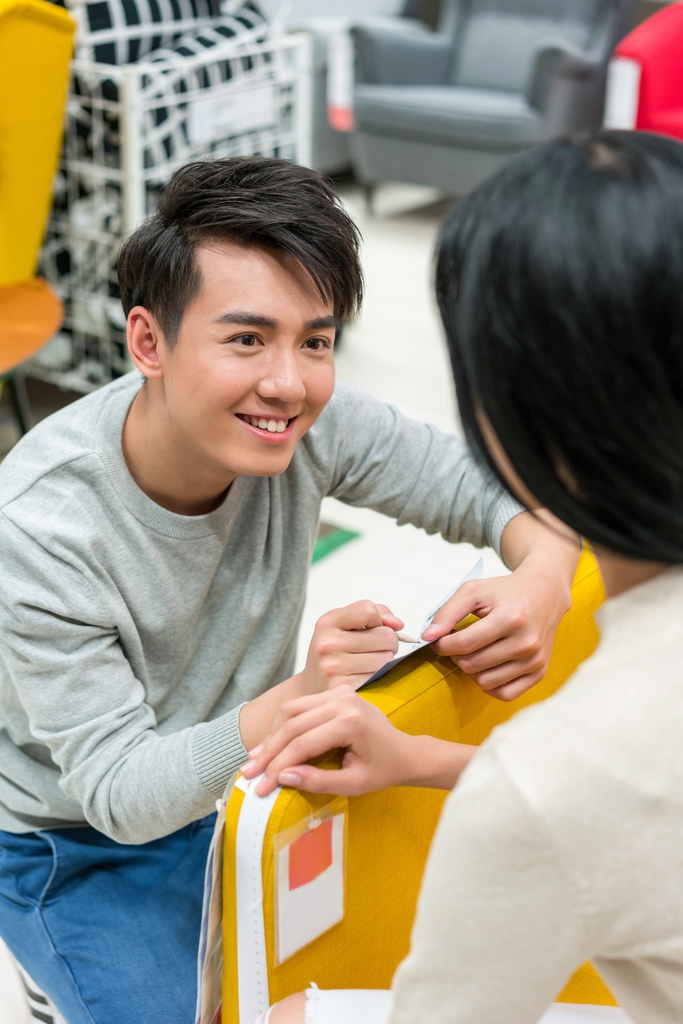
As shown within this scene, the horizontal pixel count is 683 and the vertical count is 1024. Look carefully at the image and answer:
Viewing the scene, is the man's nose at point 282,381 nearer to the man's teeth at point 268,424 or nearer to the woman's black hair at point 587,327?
the man's teeth at point 268,424

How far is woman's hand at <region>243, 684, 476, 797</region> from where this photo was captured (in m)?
0.75

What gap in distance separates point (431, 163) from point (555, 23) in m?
0.86

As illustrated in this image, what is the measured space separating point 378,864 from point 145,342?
55 centimetres

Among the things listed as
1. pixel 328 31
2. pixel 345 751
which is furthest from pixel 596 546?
pixel 328 31

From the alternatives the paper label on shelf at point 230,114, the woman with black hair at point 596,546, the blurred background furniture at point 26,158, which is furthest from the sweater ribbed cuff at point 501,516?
the paper label on shelf at point 230,114

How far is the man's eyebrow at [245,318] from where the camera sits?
0.98 metres

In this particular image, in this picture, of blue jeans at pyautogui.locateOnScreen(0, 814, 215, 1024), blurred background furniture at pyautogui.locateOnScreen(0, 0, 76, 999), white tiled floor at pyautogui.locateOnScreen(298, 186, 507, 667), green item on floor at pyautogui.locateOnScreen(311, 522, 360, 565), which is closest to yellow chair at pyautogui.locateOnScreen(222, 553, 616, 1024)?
blue jeans at pyautogui.locateOnScreen(0, 814, 215, 1024)

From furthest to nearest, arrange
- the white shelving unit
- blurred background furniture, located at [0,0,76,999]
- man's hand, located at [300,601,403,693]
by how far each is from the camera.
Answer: the white shelving unit
blurred background furniture, located at [0,0,76,999]
man's hand, located at [300,601,403,693]

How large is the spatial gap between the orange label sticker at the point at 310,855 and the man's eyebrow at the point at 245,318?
1.49 feet

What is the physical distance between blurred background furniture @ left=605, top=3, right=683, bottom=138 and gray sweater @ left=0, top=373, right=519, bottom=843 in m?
2.49

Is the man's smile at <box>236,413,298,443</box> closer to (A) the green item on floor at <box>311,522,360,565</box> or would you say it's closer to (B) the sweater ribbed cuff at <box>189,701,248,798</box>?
(B) the sweater ribbed cuff at <box>189,701,248,798</box>

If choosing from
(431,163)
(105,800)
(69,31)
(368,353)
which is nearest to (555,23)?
(431,163)

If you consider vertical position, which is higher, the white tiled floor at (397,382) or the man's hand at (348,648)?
the man's hand at (348,648)

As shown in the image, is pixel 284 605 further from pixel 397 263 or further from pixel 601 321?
pixel 397 263
